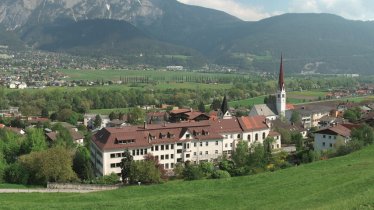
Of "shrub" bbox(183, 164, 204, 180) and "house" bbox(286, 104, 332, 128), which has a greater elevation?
"house" bbox(286, 104, 332, 128)

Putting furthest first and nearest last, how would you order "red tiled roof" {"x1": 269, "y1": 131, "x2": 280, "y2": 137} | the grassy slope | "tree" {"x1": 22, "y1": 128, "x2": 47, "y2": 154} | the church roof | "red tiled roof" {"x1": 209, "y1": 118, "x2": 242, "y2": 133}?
1. the church roof
2. "red tiled roof" {"x1": 269, "y1": 131, "x2": 280, "y2": 137}
3. "red tiled roof" {"x1": 209, "y1": 118, "x2": 242, "y2": 133}
4. "tree" {"x1": 22, "y1": 128, "x2": 47, "y2": 154}
5. the grassy slope

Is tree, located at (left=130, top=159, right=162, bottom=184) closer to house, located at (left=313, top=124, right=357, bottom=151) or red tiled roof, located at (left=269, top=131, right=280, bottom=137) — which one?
house, located at (left=313, top=124, right=357, bottom=151)

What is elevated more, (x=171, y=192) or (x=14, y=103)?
(x=14, y=103)

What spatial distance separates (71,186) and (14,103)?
305 ft

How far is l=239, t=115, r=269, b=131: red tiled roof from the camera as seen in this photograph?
67.7 meters

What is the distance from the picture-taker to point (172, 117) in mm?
86562

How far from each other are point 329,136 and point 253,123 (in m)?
11.8

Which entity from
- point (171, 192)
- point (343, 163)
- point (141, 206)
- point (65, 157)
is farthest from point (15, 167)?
point (343, 163)

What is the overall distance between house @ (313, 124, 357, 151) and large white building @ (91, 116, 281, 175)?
32.0 ft

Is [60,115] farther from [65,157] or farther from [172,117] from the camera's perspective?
[65,157]

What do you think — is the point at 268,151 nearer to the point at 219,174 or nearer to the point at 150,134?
the point at 150,134

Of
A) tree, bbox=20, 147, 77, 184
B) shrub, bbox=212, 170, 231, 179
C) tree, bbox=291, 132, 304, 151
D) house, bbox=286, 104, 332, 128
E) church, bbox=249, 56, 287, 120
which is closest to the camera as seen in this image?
shrub, bbox=212, 170, 231, 179

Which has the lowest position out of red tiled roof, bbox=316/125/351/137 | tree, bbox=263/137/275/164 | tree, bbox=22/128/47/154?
tree, bbox=263/137/275/164

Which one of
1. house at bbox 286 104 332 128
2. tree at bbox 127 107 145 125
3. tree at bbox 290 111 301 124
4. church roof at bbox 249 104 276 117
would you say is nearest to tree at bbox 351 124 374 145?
church roof at bbox 249 104 276 117
